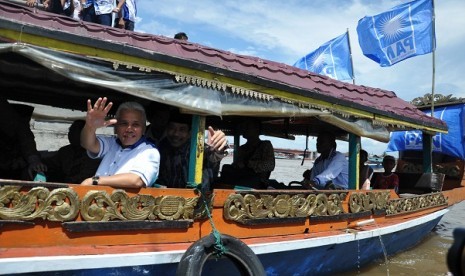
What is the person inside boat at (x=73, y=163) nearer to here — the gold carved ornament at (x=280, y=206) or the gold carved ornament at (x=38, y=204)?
the gold carved ornament at (x=38, y=204)

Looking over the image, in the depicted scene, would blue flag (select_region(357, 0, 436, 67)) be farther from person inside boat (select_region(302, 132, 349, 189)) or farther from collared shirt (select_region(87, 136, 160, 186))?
collared shirt (select_region(87, 136, 160, 186))

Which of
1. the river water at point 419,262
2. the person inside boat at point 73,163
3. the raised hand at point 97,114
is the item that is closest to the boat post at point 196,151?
the raised hand at point 97,114

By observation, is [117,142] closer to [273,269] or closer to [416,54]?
[273,269]

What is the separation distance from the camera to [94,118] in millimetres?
2904

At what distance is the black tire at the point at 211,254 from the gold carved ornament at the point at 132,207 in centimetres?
31

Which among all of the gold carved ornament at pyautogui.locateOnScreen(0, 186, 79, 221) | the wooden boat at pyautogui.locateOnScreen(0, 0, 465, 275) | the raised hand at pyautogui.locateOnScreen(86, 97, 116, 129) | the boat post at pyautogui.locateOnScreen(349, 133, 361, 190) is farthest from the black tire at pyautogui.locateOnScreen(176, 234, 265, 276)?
the boat post at pyautogui.locateOnScreen(349, 133, 361, 190)

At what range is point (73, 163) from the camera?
13.7ft

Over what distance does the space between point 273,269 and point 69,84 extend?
9.24ft

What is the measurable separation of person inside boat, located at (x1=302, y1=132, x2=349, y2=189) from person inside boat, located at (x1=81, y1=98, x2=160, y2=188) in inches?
99.1

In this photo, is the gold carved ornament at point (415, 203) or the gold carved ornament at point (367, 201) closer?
the gold carved ornament at point (367, 201)

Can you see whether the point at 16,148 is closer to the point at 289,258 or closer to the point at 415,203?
the point at 289,258

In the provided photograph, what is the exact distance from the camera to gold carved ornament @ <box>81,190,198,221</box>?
111 inches

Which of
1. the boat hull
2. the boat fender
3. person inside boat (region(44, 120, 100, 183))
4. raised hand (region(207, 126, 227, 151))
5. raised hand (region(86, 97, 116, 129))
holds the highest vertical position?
raised hand (region(86, 97, 116, 129))

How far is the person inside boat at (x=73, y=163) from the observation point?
13.1 feet
